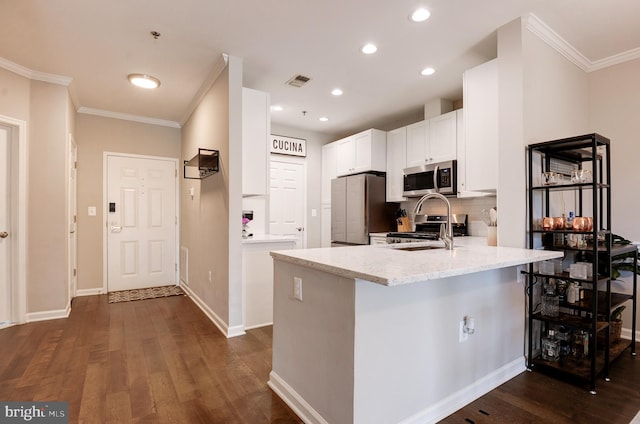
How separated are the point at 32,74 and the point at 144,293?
113 inches

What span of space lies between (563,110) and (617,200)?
1036 millimetres

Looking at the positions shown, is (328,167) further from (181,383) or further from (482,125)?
(181,383)

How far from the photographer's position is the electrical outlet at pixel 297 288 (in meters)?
1.84

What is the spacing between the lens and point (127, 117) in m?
4.77

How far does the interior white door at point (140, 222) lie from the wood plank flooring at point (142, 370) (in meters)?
1.31

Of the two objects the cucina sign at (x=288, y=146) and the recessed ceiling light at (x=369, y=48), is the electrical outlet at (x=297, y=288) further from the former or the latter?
the cucina sign at (x=288, y=146)

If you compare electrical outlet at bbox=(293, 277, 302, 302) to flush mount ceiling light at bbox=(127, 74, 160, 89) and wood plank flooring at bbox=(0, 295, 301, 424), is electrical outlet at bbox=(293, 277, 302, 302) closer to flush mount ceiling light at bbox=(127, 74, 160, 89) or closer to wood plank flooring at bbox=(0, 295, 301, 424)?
wood plank flooring at bbox=(0, 295, 301, 424)

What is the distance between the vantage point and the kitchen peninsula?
1.48 m

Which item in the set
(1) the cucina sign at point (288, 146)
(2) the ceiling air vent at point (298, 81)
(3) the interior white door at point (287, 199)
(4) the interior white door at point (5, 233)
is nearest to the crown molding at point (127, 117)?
(4) the interior white door at point (5, 233)

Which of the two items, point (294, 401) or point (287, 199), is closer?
point (294, 401)

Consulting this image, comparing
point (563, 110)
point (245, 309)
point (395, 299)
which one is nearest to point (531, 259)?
point (395, 299)

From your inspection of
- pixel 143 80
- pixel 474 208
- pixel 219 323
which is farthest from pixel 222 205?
pixel 474 208

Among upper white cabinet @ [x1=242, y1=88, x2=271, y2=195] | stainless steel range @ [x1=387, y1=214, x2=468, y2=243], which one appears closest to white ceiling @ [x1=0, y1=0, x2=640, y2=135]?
upper white cabinet @ [x1=242, y1=88, x2=271, y2=195]

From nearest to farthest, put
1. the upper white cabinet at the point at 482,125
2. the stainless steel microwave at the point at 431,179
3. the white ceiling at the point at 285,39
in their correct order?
the white ceiling at the point at 285,39 < the upper white cabinet at the point at 482,125 < the stainless steel microwave at the point at 431,179
